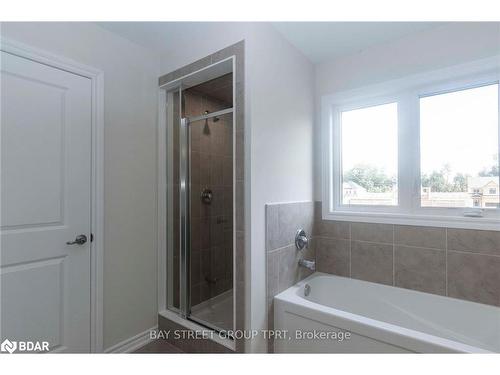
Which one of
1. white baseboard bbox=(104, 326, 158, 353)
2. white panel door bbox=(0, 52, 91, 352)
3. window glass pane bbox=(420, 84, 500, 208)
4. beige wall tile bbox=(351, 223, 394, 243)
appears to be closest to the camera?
white panel door bbox=(0, 52, 91, 352)

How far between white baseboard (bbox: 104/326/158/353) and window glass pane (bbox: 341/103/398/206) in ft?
6.65

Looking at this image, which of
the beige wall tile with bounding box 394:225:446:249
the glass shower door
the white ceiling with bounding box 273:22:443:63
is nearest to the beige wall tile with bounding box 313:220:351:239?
the beige wall tile with bounding box 394:225:446:249

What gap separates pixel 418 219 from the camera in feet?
5.83

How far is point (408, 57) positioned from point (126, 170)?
2.30m

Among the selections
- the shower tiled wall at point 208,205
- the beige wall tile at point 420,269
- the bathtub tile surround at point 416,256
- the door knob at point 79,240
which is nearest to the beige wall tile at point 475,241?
the bathtub tile surround at point 416,256

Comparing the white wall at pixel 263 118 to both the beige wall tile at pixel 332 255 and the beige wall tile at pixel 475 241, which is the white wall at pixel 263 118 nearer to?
the beige wall tile at pixel 332 255

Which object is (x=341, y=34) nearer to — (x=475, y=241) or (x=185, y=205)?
(x=475, y=241)

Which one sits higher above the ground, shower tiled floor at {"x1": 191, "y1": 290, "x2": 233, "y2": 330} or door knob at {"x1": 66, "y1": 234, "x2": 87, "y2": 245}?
door knob at {"x1": 66, "y1": 234, "x2": 87, "y2": 245}

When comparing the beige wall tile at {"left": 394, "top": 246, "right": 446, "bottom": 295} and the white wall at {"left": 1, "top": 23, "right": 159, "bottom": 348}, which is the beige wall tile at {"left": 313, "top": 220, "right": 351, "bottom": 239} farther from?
the white wall at {"left": 1, "top": 23, "right": 159, "bottom": 348}

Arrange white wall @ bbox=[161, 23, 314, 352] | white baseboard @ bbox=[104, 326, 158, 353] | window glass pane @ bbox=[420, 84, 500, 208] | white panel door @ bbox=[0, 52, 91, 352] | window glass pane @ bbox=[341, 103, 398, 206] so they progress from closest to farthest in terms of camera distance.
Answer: white panel door @ bbox=[0, 52, 91, 352]
white wall @ bbox=[161, 23, 314, 352]
window glass pane @ bbox=[420, 84, 500, 208]
white baseboard @ bbox=[104, 326, 158, 353]
window glass pane @ bbox=[341, 103, 398, 206]

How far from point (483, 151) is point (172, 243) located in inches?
95.0

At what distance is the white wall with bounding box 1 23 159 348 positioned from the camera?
173cm

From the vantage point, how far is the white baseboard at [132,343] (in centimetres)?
178

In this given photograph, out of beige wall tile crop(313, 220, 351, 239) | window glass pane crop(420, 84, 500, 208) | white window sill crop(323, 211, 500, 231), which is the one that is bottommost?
beige wall tile crop(313, 220, 351, 239)
